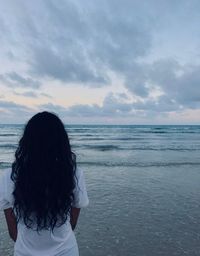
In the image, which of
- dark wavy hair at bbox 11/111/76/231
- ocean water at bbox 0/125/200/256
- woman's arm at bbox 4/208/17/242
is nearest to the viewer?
dark wavy hair at bbox 11/111/76/231

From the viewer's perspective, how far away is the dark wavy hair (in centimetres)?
223

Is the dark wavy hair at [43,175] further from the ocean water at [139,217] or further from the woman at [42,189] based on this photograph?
the ocean water at [139,217]

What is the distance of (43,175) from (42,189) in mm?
100

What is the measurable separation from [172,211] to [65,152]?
6.07 metres

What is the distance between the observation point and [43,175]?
2.25 metres

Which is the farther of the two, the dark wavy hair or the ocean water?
the ocean water

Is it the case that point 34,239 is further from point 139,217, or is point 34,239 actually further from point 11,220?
point 139,217

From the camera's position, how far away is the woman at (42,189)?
2236 mm

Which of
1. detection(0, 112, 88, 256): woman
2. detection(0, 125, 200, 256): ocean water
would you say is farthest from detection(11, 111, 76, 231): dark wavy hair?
detection(0, 125, 200, 256): ocean water

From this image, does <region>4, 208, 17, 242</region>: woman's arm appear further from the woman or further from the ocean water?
the ocean water

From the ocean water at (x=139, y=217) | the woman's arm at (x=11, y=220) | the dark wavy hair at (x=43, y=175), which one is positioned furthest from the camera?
the ocean water at (x=139, y=217)

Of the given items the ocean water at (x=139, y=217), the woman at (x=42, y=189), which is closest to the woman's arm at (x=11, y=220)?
the woman at (x=42, y=189)

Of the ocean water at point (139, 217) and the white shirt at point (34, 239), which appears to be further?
the ocean water at point (139, 217)

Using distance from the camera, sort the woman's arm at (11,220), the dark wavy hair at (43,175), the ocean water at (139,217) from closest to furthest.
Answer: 1. the dark wavy hair at (43,175)
2. the woman's arm at (11,220)
3. the ocean water at (139,217)
